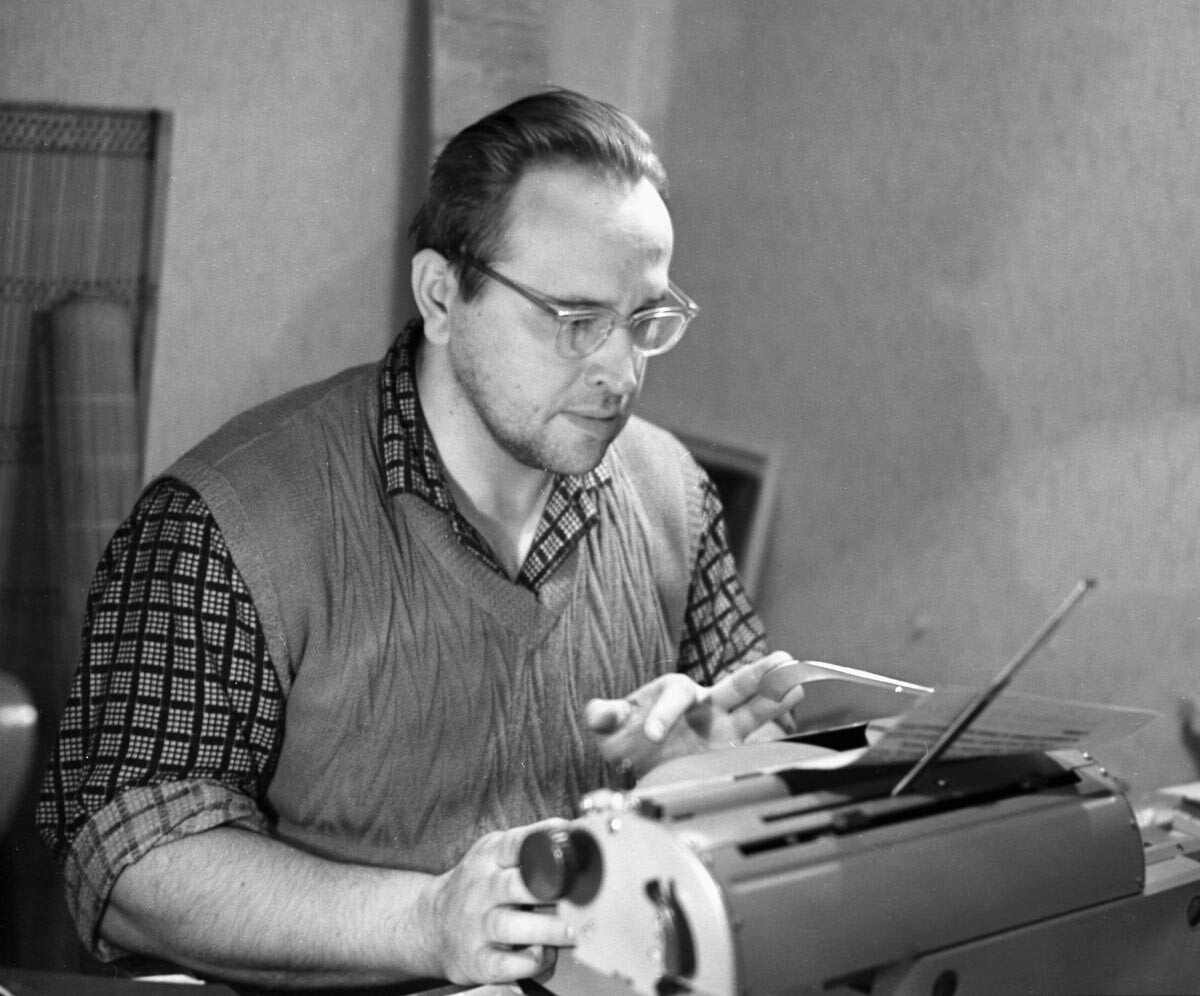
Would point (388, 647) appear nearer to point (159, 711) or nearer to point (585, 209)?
point (159, 711)

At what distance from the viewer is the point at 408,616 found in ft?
5.63

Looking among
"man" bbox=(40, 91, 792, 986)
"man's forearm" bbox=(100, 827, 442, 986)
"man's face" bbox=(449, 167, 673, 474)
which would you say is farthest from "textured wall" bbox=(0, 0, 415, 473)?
"man's forearm" bbox=(100, 827, 442, 986)

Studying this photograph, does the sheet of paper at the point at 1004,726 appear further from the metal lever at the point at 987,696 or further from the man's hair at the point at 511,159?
the man's hair at the point at 511,159

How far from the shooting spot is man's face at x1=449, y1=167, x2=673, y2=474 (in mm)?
1715

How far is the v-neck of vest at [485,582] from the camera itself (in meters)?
1.74

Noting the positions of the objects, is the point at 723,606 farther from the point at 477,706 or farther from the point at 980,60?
the point at 980,60

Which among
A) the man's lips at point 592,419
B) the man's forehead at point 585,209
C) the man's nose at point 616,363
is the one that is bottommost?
the man's lips at point 592,419

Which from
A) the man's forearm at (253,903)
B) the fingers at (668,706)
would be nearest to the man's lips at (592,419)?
the fingers at (668,706)

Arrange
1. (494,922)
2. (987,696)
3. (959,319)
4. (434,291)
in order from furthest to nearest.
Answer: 1. (959,319)
2. (434,291)
3. (494,922)
4. (987,696)

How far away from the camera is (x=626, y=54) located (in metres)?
2.38

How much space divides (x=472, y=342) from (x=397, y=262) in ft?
1.68

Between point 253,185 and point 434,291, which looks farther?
point 253,185

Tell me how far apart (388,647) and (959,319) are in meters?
0.94

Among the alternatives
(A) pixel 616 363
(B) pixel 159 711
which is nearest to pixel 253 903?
(B) pixel 159 711
